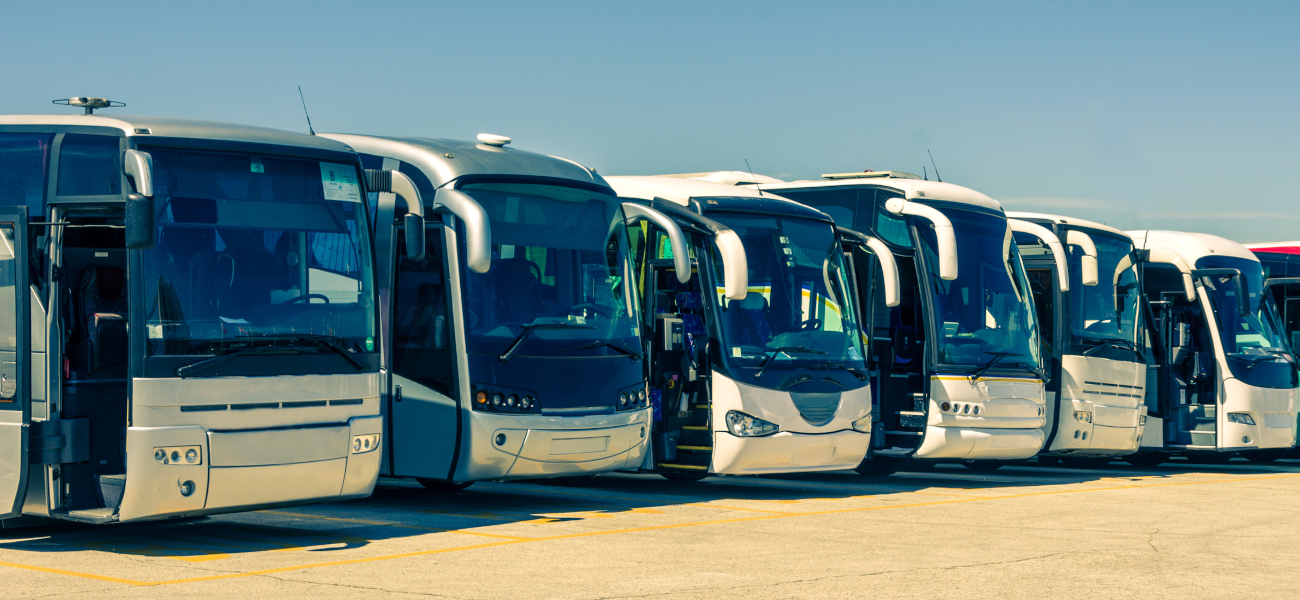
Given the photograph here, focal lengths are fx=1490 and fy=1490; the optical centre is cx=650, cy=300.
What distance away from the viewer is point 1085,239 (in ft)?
55.0

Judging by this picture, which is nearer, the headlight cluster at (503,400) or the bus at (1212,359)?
the headlight cluster at (503,400)

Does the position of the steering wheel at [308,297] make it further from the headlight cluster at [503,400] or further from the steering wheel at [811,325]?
the steering wheel at [811,325]

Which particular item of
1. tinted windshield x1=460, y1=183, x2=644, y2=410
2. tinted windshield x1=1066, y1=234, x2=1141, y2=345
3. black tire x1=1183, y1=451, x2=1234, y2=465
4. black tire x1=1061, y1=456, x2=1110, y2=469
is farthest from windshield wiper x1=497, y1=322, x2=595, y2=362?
black tire x1=1183, y1=451, x2=1234, y2=465

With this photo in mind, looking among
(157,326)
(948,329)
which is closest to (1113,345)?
(948,329)

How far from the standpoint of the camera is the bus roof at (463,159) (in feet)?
39.1

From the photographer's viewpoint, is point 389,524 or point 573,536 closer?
point 573,536

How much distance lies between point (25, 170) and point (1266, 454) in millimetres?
16957

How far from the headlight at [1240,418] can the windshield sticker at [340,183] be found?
39.7 ft

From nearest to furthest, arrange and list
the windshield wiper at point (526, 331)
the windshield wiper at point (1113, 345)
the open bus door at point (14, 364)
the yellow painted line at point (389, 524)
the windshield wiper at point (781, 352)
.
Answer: the open bus door at point (14, 364) < the yellow painted line at point (389, 524) < the windshield wiper at point (526, 331) < the windshield wiper at point (781, 352) < the windshield wiper at point (1113, 345)

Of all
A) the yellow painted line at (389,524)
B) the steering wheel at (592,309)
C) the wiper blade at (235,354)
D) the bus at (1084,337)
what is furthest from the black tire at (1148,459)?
the wiper blade at (235,354)

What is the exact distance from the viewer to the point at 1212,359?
60.0ft

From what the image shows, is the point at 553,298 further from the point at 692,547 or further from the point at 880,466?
the point at 880,466

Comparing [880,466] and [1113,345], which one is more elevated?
[1113,345]

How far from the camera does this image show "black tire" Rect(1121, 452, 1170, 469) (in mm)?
19375
